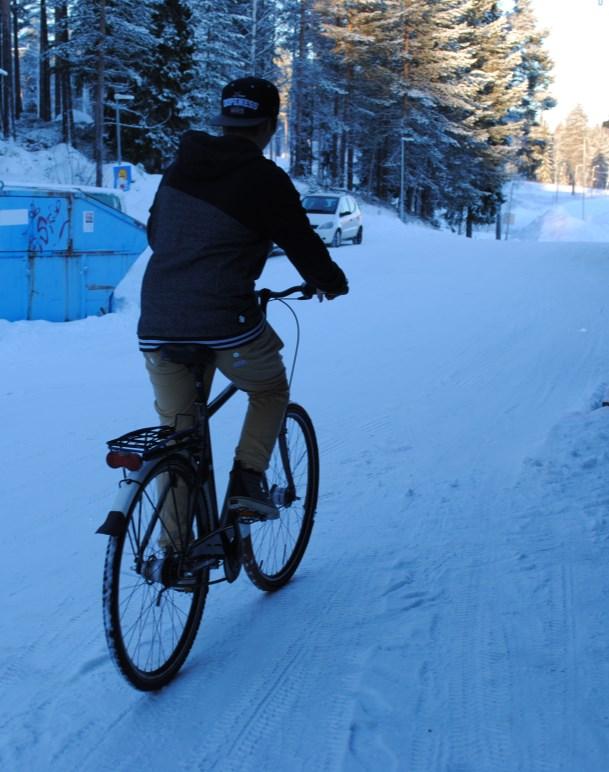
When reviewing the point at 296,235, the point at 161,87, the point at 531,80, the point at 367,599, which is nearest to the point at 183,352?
the point at 296,235

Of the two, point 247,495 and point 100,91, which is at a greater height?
point 100,91

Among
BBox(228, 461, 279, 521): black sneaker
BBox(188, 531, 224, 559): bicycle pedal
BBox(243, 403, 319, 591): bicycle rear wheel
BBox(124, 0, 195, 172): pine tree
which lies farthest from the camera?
BBox(124, 0, 195, 172): pine tree

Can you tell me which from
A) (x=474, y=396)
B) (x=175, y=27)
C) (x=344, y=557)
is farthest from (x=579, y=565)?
(x=175, y=27)

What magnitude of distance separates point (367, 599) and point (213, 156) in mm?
2044

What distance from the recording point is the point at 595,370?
9.00 metres

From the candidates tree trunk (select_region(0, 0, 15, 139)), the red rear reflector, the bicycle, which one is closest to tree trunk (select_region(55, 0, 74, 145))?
tree trunk (select_region(0, 0, 15, 139))

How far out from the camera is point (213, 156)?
3068 millimetres

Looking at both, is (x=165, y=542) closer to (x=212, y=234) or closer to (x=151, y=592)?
(x=151, y=592)

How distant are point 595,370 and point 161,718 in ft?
23.8

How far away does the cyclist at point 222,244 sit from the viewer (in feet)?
10.1

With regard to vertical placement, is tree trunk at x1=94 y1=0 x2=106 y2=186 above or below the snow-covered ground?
above

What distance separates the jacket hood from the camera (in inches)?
121

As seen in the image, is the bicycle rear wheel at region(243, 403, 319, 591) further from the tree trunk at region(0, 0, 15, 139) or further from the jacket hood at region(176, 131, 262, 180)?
the tree trunk at region(0, 0, 15, 139)

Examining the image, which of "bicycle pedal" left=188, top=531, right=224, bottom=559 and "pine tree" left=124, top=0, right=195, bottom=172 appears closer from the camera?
"bicycle pedal" left=188, top=531, right=224, bottom=559
